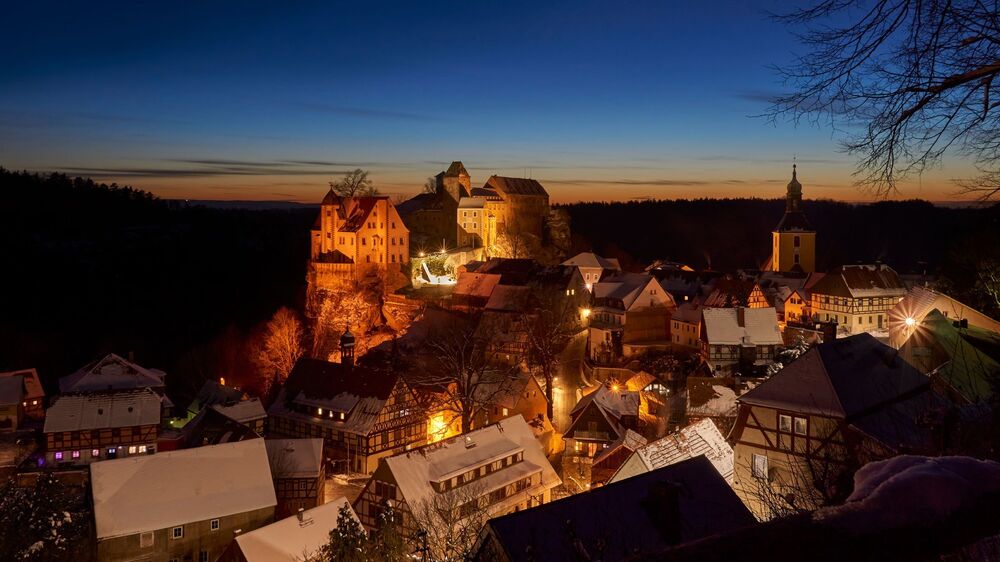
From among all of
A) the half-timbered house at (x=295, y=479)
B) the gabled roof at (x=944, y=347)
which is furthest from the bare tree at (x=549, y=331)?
the gabled roof at (x=944, y=347)

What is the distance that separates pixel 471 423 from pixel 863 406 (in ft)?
58.1

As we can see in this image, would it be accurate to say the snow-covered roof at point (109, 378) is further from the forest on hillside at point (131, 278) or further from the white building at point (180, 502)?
the forest on hillside at point (131, 278)

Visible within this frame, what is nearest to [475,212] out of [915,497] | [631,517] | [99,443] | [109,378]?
[109,378]

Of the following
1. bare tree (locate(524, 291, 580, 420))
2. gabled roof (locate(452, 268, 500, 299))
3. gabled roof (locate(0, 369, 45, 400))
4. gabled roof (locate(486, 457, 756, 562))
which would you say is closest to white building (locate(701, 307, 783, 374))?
bare tree (locate(524, 291, 580, 420))

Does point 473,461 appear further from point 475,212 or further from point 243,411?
point 475,212

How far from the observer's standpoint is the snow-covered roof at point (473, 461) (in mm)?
21188

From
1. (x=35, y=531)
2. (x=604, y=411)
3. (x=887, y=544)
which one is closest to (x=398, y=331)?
(x=604, y=411)

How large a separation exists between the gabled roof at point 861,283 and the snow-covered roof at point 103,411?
35660 mm

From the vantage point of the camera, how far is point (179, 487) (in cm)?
2178

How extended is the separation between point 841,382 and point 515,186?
198 ft

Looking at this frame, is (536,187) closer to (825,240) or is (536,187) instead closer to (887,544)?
(825,240)

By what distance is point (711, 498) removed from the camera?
14.5 meters

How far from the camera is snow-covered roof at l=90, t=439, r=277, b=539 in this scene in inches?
806

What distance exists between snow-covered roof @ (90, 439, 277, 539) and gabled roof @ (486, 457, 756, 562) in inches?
476
